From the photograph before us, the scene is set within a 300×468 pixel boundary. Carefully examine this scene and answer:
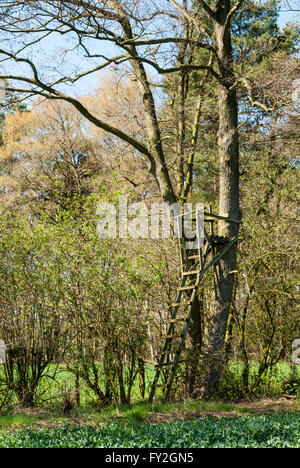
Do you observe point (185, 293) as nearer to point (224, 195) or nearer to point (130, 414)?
point (224, 195)

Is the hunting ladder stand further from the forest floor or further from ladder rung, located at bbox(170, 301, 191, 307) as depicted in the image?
the forest floor

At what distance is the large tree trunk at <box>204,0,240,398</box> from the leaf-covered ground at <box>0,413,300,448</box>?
2596 millimetres

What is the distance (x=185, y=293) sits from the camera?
8.84 meters

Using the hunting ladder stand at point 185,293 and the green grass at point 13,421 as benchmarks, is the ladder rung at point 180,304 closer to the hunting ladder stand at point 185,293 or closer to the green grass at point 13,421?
the hunting ladder stand at point 185,293

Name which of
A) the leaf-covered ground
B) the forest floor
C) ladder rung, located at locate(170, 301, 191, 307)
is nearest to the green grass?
the forest floor

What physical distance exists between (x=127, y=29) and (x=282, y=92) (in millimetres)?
3167

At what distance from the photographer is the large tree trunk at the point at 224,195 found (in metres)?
8.81

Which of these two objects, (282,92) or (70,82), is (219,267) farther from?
(70,82)

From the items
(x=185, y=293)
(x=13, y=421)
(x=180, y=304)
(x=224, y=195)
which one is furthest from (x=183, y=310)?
(x=13, y=421)

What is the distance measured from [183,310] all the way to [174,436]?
3.58 meters

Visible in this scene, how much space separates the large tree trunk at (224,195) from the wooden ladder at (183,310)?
323 millimetres

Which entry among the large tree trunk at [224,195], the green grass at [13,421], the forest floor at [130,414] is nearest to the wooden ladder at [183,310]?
the large tree trunk at [224,195]

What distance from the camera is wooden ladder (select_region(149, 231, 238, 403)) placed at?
8.16 m
